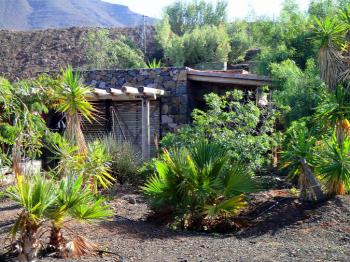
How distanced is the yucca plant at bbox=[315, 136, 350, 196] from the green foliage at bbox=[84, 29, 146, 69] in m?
15.5

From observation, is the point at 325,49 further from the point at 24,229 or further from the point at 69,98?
the point at 24,229

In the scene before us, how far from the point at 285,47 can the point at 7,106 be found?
9.91m

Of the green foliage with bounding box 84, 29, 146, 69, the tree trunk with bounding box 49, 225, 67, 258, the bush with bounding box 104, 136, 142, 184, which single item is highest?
the green foliage with bounding box 84, 29, 146, 69

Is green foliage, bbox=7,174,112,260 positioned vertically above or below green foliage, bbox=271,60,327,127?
below

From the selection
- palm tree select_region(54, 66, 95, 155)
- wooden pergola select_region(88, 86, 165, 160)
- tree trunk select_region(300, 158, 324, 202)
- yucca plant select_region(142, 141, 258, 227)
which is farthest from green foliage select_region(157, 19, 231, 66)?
yucca plant select_region(142, 141, 258, 227)

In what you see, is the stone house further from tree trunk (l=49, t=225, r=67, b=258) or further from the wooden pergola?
tree trunk (l=49, t=225, r=67, b=258)

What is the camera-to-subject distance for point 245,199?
9.75 metres

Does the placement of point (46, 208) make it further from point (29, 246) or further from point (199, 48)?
point (199, 48)

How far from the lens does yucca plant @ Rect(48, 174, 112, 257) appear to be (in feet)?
22.8

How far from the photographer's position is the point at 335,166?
9312mm

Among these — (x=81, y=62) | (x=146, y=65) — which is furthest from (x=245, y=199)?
(x=81, y=62)

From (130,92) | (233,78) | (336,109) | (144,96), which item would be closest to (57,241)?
(336,109)

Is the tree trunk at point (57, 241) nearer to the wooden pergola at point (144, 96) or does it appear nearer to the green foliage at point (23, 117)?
the green foliage at point (23, 117)

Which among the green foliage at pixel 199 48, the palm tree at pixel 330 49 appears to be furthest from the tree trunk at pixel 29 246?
the green foliage at pixel 199 48
